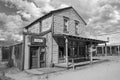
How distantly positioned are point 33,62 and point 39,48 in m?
1.57

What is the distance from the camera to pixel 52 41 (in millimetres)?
12727

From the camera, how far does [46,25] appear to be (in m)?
14.3

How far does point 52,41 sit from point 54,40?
0.38 m

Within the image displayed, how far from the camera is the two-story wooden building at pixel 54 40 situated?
11398mm

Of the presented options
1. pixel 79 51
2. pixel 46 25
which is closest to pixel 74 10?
pixel 46 25

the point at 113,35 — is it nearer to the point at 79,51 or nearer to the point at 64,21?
the point at 79,51

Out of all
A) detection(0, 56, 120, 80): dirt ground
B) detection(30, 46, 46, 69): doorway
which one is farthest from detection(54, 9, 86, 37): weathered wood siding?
detection(0, 56, 120, 80): dirt ground

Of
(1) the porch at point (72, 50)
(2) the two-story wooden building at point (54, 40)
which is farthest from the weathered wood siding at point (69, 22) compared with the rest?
(1) the porch at point (72, 50)

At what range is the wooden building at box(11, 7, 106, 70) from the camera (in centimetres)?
1131

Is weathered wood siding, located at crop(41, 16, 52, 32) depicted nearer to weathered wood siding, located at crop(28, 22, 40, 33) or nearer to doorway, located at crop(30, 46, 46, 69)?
weathered wood siding, located at crop(28, 22, 40, 33)

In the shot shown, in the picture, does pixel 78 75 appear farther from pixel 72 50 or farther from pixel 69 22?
pixel 69 22

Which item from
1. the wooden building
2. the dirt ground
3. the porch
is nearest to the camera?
the dirt ground

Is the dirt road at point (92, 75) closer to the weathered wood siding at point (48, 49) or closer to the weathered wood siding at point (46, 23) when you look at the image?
the weathered wood siding at point (48, 49)

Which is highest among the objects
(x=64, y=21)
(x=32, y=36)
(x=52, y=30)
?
(x=64, y=21)
